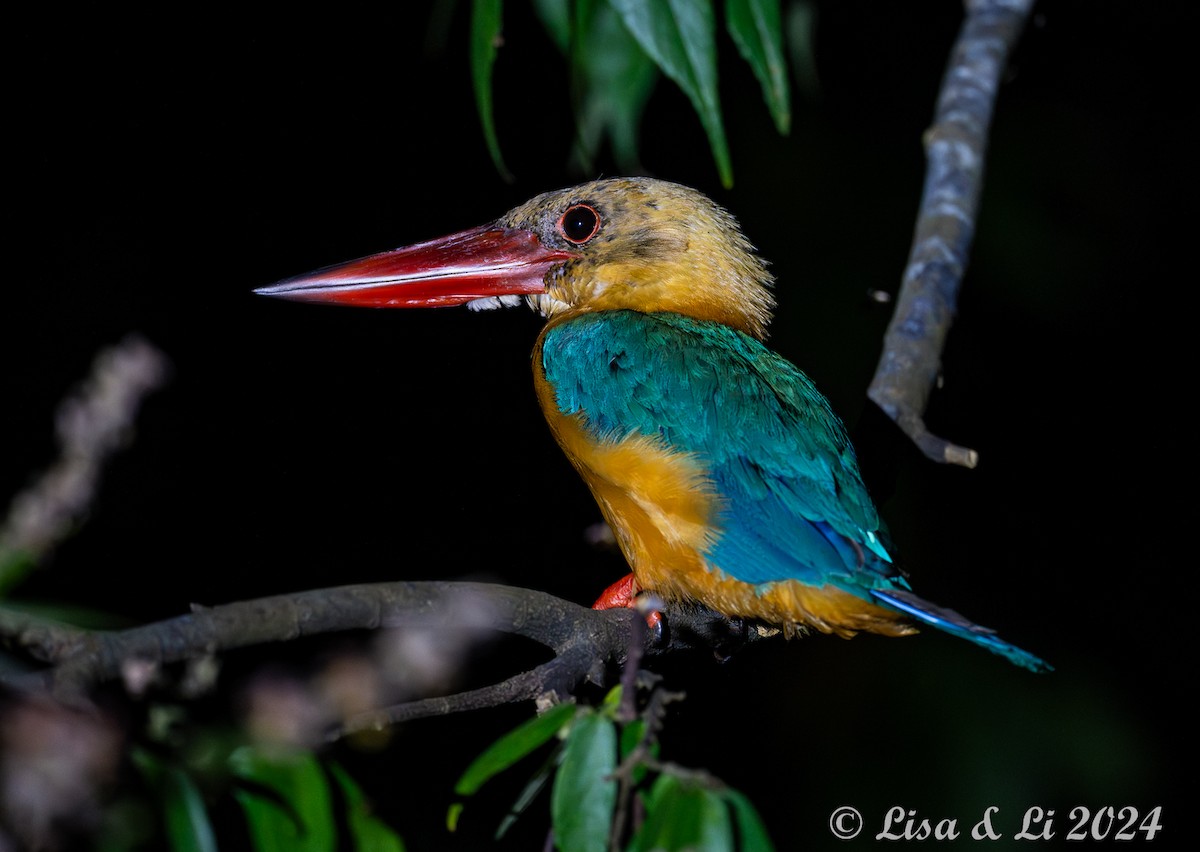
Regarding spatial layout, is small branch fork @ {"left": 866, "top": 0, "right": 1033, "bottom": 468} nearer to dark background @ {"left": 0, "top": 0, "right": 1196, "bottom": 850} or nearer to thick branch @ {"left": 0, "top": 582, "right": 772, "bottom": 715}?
dark background @ {"left": 0, "top": 0, "right": 1196, "bottom": 850}

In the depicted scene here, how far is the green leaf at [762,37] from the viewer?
6.38 ft

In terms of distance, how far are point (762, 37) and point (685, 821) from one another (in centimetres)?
147

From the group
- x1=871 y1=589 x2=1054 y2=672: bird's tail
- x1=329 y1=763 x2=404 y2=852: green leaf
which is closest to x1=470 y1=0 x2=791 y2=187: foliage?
x1=871 y1=589 x2=1054 y2=672: bird's tail

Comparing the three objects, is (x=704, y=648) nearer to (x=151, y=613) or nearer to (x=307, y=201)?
(x=151, y=613)

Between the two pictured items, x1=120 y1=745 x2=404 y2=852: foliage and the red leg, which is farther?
the red leg

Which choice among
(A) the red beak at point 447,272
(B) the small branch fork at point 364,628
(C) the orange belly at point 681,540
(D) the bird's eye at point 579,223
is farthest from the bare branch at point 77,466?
(D) the bird's eye at point 579,223

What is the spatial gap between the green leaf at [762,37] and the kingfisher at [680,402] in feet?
1.76

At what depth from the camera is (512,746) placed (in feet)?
3.71

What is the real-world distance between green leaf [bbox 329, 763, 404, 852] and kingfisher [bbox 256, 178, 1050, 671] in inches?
35.7

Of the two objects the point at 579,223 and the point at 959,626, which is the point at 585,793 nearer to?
the point at 959,626

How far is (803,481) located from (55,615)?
4.13 feet

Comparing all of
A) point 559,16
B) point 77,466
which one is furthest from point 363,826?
point 559,16

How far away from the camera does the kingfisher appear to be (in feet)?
6.25

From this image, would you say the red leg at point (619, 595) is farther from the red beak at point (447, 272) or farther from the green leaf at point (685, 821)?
the green leaf at point (685, 821)
